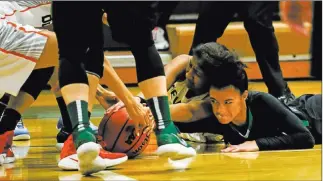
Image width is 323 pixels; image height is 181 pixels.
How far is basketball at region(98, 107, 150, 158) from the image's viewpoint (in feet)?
9.96

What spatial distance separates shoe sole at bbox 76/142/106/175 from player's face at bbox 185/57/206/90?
88 centimetres

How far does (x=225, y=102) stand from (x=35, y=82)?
2.77ft

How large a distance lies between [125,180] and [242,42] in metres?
4.40

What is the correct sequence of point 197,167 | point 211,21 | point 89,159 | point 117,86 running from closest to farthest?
point 89,159 → point 197,167 → point 117,86 → point 211,21

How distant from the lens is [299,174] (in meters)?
2.65

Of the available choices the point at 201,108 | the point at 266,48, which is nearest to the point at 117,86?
the point at 201,108

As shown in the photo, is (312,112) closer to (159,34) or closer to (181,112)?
(181,112)

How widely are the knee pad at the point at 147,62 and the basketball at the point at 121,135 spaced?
0.39 meters

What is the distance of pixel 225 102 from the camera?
10.4 ft

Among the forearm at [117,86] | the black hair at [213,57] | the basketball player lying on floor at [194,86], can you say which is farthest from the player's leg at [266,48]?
the forearm at [117,86]

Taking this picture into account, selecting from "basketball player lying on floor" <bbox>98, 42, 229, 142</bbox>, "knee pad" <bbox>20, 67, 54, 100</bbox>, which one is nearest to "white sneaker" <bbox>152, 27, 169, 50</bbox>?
"basketball player lying on floor" <bbox>98, 42, 229, 142</bbox>

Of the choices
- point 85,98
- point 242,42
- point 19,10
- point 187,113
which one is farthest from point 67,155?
point 242,42

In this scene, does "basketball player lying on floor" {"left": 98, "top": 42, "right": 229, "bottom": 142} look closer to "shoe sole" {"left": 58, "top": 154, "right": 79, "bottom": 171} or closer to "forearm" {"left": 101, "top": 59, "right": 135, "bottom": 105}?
"forearm" {"left": 101, "top": 59, "right": 135, "bottom": 105}

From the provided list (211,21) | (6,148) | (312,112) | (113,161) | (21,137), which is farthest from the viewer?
(211,21)
